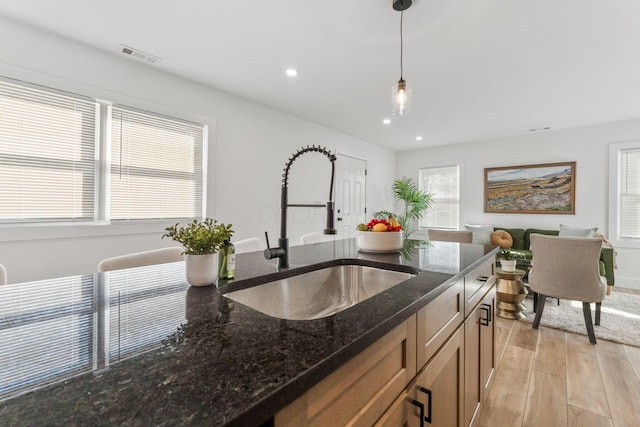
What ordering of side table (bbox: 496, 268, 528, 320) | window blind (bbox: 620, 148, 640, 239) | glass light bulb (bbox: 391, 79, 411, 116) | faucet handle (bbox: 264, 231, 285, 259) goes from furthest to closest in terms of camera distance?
1. window blind (bbox: 620, 148, 640, 239)
2. side table (bbox: 496, 268, 528, 320)
3. glass light bulb (bbox: 391, 79, 411, 116)
4. faucet handle (bbox: 264, 231, 285, 259)

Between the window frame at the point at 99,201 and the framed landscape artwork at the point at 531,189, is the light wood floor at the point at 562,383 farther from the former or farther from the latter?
the window frame at the point at 99,201

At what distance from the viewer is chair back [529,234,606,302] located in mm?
2486

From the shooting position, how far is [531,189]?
5.03 meters

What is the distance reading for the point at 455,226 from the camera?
19.3 ft

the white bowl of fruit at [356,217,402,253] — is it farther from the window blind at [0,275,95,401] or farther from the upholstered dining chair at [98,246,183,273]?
the window blind at [0,275,95,401]

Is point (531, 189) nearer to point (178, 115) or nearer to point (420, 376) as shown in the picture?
point (420, 376)

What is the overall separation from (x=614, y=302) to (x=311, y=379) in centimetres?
487

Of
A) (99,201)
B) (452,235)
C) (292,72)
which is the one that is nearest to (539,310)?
(452,235)

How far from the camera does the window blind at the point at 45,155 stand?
6.95 feet

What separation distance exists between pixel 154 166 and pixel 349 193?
3.27 m

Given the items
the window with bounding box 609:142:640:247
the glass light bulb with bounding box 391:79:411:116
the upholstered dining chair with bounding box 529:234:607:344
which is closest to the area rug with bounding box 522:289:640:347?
the upholstered dining chair with bounding box 529:234:607:344

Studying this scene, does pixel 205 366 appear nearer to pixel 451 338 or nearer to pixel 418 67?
pixel 451 338

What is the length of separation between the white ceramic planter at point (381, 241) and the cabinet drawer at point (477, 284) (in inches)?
16.0

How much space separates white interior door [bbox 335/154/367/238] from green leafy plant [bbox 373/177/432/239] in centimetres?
53
